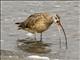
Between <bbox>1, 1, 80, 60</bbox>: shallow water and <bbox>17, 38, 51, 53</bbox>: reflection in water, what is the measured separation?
5.2 inches

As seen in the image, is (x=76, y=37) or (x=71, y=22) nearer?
(x=76, y=37)

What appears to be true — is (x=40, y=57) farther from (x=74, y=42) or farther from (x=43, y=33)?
(x=43, y=33)

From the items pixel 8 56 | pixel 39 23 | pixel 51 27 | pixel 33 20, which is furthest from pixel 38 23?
pixel 8 56

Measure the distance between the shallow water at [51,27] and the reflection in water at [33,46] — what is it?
13cm

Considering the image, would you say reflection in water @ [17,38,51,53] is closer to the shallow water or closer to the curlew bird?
the shallow water

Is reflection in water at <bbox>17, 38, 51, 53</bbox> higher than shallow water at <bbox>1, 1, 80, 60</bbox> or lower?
lower

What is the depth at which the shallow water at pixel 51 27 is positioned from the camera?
9.50 meters

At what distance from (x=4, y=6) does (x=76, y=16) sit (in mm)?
2870

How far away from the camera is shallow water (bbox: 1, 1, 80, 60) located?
31.2 feet

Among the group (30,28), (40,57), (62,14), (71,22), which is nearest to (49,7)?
(62,14)

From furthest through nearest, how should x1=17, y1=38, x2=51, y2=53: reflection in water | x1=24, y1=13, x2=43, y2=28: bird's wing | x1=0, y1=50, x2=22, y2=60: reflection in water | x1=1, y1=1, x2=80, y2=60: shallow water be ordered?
1. x1=24, y1=13, x2=43, y2=28: bird's wing
2. x1=17, y1=38, x2=51, y2=53: reflection in water
3. x1=1, y1=1, x2=80, y2=60: shallow water
4. x1=0, y1=50, x2=22, y2=60: reflection in water

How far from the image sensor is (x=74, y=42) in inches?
405

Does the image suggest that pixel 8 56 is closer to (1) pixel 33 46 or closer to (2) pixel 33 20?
(1) pixel 33 46

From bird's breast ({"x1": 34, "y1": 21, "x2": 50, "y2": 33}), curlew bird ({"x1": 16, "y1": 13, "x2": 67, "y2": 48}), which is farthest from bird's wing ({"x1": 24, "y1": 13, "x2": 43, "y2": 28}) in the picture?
bird's breast ({"x1": 34, "y1": 21, "x2": 50, "y2": 33})
